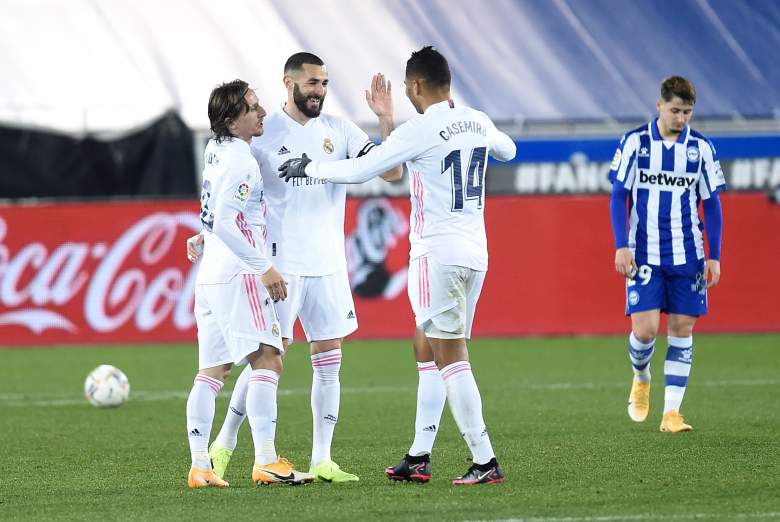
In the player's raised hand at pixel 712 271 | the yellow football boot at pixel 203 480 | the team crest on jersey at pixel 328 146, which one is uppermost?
the team crest on jersey at pixel 328 146

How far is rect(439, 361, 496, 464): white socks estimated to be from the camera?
6227mm

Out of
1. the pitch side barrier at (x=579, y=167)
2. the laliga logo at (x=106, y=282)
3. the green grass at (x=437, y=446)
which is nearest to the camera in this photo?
the green grass at (x=437, y=446)

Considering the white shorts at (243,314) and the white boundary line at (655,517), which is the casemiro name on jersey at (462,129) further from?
the white boundary line at (655,517)

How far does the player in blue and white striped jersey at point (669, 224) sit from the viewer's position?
8305 millimetres

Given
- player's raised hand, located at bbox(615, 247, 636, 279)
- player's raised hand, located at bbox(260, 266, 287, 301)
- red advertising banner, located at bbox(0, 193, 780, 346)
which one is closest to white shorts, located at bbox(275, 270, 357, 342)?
player's raised hand, located at bbox(260, 266, 287, 301)

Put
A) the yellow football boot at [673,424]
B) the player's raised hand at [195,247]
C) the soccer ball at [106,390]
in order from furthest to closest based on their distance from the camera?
the soccer ball at [106,390]
the yellow football boot at [673,424]
the player's raised hand at [195,247]

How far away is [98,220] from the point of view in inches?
585

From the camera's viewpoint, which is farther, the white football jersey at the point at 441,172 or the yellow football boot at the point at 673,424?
the yellow football boot at the point at 673,424

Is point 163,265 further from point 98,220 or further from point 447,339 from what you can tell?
point 447,339

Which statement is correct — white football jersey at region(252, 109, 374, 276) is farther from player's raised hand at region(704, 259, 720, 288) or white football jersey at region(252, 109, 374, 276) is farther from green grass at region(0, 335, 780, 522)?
player's raised hand at region(704, 259, 720, 288)

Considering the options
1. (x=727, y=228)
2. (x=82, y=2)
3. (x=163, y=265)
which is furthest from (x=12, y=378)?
(x=82, y=2)

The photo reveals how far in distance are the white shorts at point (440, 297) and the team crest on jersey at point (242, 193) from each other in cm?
83

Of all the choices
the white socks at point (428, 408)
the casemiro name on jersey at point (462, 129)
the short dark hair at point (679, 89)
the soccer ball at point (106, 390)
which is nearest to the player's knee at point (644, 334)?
the short dark hair at point (679, 89)

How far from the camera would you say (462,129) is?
246 inches
